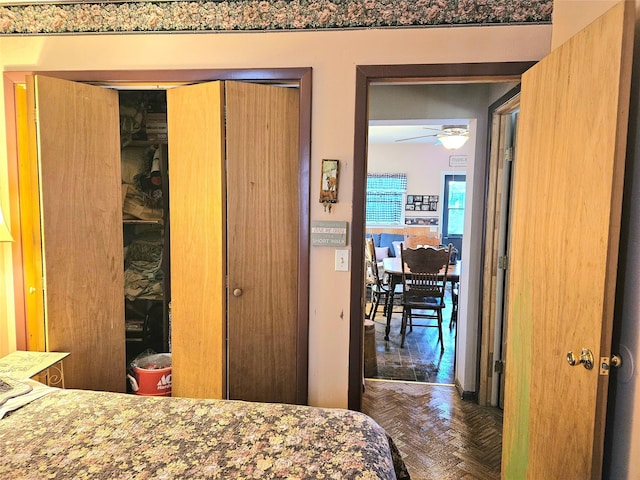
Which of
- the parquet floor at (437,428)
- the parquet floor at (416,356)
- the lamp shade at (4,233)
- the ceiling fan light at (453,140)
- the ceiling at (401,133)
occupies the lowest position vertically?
the parquet floor at (437,428)

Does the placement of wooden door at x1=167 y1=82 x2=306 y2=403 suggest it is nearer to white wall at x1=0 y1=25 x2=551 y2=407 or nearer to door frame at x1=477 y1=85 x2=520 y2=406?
white wall at x1=0 y1=25 x2=551 y2=407

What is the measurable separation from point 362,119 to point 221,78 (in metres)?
0.77

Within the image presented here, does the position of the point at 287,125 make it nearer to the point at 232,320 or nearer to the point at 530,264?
the point at 232,320

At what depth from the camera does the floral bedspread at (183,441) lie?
1181 mm

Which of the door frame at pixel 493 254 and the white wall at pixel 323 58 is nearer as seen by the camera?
the white wall at pixel 323 58

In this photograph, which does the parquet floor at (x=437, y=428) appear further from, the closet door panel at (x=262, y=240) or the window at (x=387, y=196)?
the window at (x=387, y=196)

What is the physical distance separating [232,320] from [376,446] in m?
1.12

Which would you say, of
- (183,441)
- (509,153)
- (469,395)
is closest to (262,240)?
(183,441)

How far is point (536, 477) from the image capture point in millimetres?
1646

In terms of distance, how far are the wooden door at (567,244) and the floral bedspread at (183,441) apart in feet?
2.02

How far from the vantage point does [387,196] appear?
24.0ft

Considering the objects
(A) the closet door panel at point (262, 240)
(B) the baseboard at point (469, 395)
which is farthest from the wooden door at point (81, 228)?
(B) the baseboard at point (469, 395)

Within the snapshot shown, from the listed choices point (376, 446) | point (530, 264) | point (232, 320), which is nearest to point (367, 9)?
point (530, 264)

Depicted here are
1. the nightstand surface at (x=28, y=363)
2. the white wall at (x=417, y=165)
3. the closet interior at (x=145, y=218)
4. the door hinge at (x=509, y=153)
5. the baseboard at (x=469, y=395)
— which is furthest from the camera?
the white wall at (x=417, y=165)
